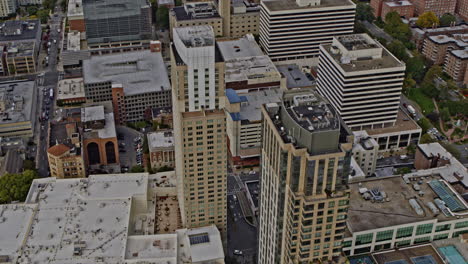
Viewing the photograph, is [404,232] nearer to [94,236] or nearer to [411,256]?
[411,256]

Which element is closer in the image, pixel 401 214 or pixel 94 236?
pixel 401 214

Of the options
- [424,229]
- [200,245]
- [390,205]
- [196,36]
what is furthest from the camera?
[200,245]

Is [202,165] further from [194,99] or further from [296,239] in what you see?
[296,239]

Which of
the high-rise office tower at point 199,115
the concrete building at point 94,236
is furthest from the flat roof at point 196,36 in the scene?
the concrete building at point 94,236

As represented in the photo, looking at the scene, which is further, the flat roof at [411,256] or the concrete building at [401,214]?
the concrete building at [401,214]

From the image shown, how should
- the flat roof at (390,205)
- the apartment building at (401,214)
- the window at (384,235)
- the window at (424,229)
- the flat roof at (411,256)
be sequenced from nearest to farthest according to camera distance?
the flat roof at (411,256)
the window at (384,235)
the apartment building at (401,214)
the flat roof at (390,205)
the window at (424,229)

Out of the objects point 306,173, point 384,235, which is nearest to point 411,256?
point 384,235

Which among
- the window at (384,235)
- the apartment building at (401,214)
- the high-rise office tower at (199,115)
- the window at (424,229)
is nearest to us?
the high-rise office tower at (199,115)

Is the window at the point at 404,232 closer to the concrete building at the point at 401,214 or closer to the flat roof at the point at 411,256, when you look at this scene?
the concrete building at the point at 401,214
